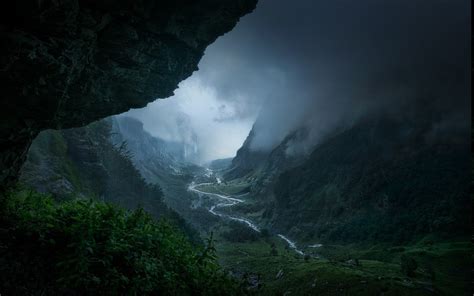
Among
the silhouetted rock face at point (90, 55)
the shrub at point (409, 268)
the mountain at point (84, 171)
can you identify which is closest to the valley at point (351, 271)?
the shrub at point (409, 268)

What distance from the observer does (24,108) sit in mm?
19125

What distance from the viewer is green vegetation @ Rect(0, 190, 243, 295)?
10.7 m

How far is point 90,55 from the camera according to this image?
21.9m

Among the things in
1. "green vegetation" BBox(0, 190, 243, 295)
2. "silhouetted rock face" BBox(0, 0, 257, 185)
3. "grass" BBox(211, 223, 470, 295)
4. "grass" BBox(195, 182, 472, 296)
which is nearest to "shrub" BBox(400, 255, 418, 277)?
"grass" BBox(195, 182, 472, 296)

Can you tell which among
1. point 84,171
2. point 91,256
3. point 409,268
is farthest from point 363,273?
point 91,256

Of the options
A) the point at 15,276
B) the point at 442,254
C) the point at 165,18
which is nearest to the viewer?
the point at 15,276

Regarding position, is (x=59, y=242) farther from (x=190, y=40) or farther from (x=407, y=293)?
(x=407, y=293)

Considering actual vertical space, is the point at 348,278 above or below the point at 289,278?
above

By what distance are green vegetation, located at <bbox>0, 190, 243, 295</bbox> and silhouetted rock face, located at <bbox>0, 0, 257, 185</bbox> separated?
666 centimetres

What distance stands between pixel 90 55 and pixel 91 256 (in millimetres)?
15556

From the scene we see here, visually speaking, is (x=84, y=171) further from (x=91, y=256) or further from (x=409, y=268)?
(x=409, y=268)

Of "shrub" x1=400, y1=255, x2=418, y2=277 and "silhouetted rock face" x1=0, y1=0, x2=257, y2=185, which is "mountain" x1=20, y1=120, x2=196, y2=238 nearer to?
"silhouetted rock face" x1=0, y1=0, x2=257, y2=185

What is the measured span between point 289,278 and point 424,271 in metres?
47.0

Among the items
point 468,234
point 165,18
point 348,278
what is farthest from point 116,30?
point 468,234
